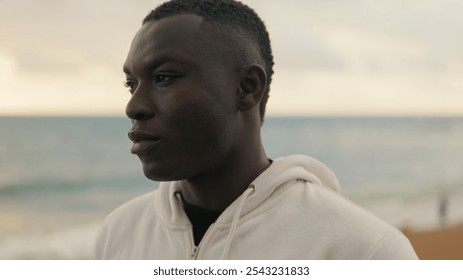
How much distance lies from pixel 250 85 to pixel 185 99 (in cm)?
20

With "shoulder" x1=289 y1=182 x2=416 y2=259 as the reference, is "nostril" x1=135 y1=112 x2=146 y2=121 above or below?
above

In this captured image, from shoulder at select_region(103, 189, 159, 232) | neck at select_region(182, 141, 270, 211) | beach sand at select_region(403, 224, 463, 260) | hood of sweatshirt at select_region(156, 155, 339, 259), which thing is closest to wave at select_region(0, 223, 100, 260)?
beach sand at select_region(403, 224, 463, 260)

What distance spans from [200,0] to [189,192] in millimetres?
493

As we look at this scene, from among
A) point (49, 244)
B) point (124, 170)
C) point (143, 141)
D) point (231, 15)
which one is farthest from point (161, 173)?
point (124, 170)

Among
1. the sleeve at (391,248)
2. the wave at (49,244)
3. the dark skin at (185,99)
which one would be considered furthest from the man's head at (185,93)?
the wave at (49,244)

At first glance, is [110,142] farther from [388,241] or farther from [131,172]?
[388,241]

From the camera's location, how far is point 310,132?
1435 centimetres

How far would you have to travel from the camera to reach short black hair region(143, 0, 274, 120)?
161cm

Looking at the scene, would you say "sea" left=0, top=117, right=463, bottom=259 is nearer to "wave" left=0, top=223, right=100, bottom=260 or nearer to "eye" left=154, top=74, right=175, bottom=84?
"wave" left=0, top=223, right=100, bottom=260

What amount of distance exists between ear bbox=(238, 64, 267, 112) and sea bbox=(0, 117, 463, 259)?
15.2 feet

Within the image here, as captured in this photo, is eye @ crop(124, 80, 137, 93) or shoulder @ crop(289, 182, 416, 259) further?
eye @ crop(124, 80, 137, 93)

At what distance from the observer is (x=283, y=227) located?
5.24 feet

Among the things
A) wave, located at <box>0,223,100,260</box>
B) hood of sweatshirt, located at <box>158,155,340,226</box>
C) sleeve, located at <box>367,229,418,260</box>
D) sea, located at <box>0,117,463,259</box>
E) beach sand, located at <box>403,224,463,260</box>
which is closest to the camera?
sleeve, located at <box>367,229,418,260</box>
